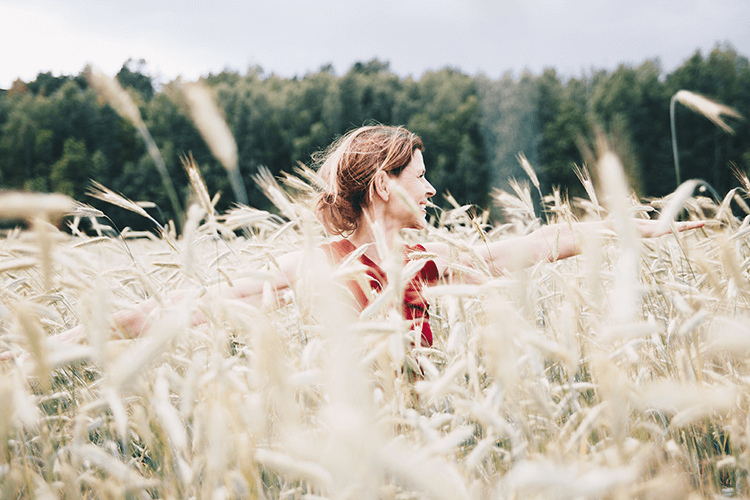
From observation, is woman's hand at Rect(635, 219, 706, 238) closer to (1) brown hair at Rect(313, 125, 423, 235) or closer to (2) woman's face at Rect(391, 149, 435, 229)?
(2) woman's face at Rect(391, 149, 435, 229)

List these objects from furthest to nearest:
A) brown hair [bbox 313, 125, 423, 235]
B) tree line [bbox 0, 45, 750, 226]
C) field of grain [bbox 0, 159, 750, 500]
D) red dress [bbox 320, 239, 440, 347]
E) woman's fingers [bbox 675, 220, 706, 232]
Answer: tree line [bbox 0, 45, 750, 226]
brown hair [bbox 313, 125, 423, 235]
red dress [bbox 320, 239, 440, 347]
woman's fingers [bbox 675, 220, 706, 232]
field of grain [bbox 0, 159, 750, 500]

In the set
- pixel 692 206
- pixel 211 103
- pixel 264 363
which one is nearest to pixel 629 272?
pixel 264 363

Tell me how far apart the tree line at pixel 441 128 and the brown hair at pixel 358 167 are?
881 inches

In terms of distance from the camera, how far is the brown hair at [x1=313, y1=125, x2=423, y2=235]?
1998 millimetres

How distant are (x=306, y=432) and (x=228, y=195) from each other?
32484mm

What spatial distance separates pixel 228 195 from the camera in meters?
31.4

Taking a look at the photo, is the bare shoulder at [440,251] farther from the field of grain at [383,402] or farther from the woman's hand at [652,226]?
the woman's hand at [652,226]

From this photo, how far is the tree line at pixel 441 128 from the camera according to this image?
83.7ft

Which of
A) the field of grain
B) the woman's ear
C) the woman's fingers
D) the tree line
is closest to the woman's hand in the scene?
the woman's fingers

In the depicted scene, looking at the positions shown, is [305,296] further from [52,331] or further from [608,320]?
[52,331]

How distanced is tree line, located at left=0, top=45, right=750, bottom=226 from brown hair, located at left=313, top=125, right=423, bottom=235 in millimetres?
22380

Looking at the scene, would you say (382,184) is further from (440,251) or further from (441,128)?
(441,128)

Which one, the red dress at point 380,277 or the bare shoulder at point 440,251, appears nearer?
the red dress at point 380,277

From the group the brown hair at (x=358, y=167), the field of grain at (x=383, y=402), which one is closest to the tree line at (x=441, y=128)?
the brown hair at (x=358, y=167)
